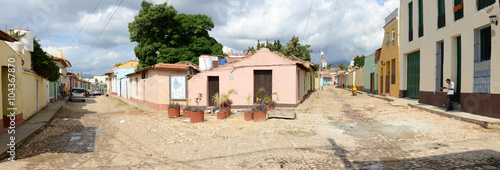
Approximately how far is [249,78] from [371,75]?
16.3 meters

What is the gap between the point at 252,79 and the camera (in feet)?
46.0

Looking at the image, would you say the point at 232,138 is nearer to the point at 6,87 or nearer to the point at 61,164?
the point at 61,164

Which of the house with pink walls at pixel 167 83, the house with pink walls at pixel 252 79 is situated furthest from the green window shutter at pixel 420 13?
the house with pink walls at pixel 167 83

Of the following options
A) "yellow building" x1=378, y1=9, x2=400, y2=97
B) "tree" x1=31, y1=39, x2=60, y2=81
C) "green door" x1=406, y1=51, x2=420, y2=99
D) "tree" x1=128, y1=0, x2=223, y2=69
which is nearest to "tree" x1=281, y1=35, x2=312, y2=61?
"tree" x1=128, y1=0, x2=223, y2=69

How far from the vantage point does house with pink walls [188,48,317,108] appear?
13594mm

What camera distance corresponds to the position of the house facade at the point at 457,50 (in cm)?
846

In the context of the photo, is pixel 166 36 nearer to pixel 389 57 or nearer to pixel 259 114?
pixel 389 57

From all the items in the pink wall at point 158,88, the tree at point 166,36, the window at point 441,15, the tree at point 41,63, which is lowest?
the pink wall at point 158,88

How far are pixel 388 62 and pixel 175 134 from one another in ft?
57.1

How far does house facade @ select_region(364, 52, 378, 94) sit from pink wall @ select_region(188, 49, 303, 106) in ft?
42.3

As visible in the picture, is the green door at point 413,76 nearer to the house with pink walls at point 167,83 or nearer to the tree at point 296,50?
the house with pink walls at point 167,83

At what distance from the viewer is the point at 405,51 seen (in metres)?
16.3

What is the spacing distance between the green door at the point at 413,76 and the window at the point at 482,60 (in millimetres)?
6054

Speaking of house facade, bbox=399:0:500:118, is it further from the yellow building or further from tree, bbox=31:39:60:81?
tree, bbox=31:39:60:81
